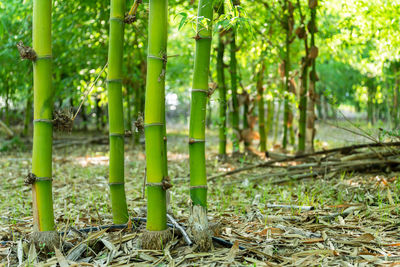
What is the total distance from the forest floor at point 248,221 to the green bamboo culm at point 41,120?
6.6 inches

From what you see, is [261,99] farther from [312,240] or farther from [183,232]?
[183,232]

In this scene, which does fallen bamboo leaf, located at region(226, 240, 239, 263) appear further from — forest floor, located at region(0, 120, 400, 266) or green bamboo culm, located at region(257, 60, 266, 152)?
green bamboo culm, located at region(257, 60, 266, 152)

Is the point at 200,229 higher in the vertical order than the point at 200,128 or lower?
lower

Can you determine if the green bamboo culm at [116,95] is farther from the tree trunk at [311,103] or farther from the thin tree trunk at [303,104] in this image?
the thin tree trunk at [303,104]

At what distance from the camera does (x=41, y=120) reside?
1651mm

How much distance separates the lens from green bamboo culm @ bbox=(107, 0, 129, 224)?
185cm

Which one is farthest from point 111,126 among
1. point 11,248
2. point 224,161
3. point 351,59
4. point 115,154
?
point 351,59

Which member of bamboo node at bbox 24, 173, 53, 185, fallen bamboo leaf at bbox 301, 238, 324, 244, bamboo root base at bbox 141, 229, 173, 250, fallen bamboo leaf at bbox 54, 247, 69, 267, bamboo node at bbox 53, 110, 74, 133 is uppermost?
bamboo node at bbox 53, 110, 74, 133

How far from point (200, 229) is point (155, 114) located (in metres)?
0.53

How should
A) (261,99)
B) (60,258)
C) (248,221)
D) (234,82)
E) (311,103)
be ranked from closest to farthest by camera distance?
(60,258) → (248,221) → (311,103) → (234,82) → (261,99)

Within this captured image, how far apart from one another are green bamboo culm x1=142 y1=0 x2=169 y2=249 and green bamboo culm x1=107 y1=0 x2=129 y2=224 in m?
0.26

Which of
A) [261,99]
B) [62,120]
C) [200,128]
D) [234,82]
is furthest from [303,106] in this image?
[62,120]

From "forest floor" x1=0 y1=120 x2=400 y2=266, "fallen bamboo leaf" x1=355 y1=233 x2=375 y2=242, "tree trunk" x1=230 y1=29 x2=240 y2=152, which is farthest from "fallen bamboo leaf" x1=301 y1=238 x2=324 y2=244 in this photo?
"tree trunk" x1=230 y1=29 x2=240 y2=152

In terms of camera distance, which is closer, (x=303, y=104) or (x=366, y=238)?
(x=366, y=238)
